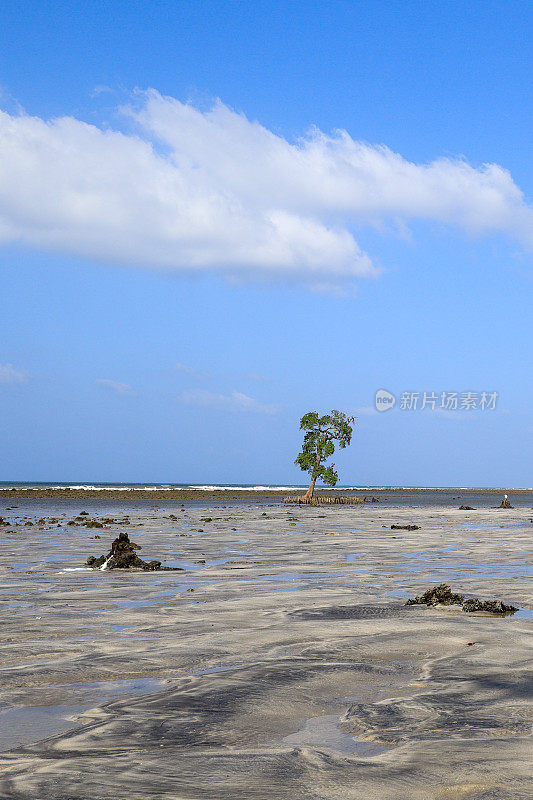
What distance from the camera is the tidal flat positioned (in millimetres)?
5082

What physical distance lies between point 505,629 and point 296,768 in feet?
20.5

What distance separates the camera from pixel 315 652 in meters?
9.10

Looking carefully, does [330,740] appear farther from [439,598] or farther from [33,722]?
[439,598]

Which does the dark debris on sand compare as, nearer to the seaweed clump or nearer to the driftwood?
the seaweed clump

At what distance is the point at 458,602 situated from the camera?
41.7ft

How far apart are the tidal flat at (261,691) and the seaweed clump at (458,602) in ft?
1.06

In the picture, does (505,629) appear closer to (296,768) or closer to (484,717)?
(484,717)

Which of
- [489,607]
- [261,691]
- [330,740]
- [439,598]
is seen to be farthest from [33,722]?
[439,598]

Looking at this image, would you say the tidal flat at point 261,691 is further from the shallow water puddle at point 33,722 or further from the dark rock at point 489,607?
the dark rock at point 489,607

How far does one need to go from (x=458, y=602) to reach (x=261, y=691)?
21.0ft

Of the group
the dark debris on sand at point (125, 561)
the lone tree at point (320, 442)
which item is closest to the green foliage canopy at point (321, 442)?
the lone tree at point (320, 442)

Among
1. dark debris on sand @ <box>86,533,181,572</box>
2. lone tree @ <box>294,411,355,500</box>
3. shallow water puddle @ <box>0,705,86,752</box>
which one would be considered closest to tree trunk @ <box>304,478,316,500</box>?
lone tree @ <box>294,411,355,500</box>

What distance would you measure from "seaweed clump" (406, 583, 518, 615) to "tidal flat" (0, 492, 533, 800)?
0.32 meters

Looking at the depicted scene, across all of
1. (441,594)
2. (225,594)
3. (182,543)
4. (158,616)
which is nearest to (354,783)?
(158,616)
